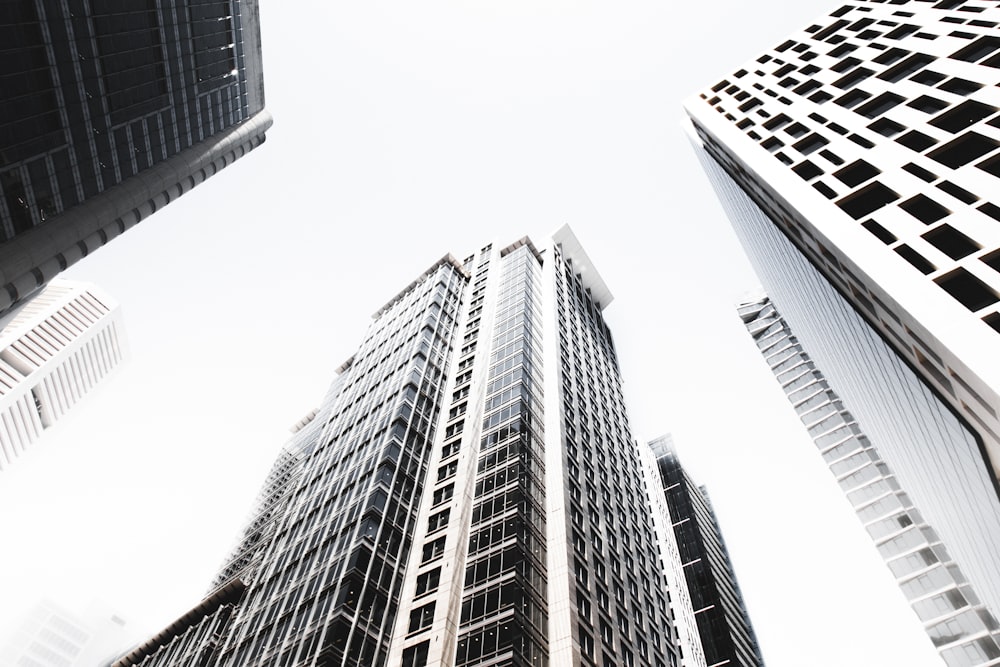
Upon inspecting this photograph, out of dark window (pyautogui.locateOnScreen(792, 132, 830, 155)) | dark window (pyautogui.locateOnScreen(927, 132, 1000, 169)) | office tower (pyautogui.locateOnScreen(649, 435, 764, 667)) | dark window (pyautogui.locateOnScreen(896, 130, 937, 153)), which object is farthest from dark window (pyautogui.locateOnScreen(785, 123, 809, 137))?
office tower (pyautogui.locateOnScreen(649, 435, 764, 667))

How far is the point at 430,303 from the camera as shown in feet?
314

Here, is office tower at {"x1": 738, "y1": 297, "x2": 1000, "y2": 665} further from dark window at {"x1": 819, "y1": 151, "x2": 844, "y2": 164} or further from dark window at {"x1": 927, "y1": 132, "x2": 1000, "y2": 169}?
dark window at {"x1": 927, "y1": 132, "x2": 1000, "y2": 169}

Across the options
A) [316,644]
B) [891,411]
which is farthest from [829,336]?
[316,644]

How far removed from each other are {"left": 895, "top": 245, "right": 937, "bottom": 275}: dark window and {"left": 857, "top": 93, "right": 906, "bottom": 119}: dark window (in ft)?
54.1

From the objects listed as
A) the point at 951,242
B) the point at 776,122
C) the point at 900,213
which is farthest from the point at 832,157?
the point at 951,242

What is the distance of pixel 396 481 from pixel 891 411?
4197 centimetres

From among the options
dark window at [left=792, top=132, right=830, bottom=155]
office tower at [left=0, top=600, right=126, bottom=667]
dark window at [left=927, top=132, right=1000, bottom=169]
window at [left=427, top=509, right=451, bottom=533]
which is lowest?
window at [left=427, top=509, right=451, bottom=533]

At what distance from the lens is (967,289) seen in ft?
83.7

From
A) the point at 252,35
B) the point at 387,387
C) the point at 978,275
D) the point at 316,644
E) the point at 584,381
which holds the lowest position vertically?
the point at 316,644

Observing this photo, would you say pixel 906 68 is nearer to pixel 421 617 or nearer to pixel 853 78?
pixel 853 78

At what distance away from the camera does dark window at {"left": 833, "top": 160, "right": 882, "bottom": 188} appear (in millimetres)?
35062

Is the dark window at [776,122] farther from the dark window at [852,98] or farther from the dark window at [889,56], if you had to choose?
the dark window at [889,56]

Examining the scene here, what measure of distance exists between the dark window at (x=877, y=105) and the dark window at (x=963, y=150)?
9.52 metres

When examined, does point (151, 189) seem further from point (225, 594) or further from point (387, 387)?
point (225, 594)
